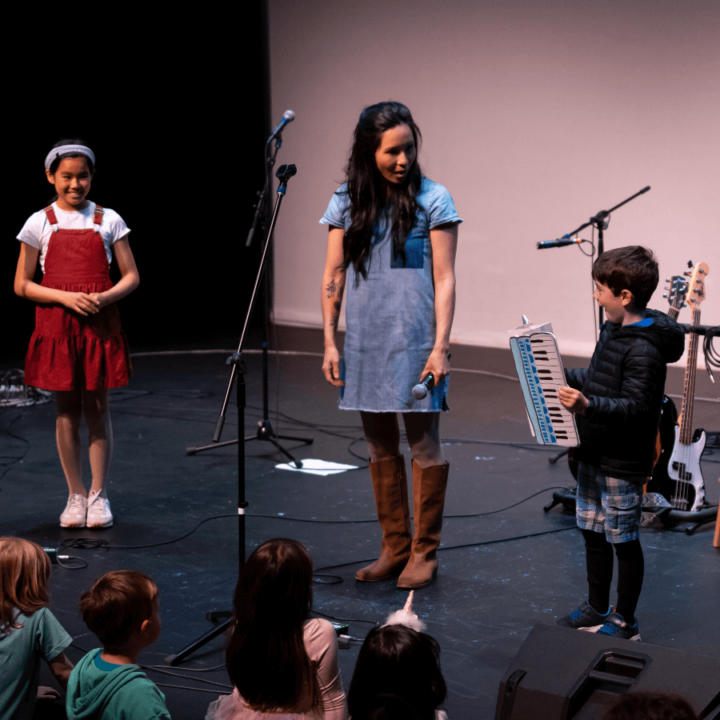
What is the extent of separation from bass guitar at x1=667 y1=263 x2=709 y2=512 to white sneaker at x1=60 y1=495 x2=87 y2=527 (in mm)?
2509

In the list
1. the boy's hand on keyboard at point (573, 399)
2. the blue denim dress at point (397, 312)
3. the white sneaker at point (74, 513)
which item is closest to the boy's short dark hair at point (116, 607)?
the boy's hand on keyboard at point (573, 399)

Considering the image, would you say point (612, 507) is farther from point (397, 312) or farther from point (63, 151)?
point (63, 151)

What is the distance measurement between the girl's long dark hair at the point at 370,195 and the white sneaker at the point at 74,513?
5.38 feet

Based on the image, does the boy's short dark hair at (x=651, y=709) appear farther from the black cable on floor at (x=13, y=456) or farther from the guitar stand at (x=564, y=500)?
the black cable on floor at (x=13, y=456)

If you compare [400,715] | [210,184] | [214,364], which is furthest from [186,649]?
[210,184]

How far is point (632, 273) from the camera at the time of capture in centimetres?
280

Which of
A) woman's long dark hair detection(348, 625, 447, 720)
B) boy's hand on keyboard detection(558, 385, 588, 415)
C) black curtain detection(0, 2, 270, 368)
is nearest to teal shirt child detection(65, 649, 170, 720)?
woman's long dark hair detection(348, 625, 447, 720)

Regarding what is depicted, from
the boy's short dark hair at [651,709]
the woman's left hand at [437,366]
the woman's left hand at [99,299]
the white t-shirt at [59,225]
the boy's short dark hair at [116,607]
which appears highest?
the white t-shirt at [59,225]

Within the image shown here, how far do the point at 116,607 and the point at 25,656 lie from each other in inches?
12.9

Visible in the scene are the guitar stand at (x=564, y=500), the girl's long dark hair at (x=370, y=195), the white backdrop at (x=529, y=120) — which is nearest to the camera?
the girl's long dark hair at (x=370, y=195)

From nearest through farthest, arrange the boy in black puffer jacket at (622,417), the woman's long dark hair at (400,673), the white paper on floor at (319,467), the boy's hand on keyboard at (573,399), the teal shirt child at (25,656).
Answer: the woman's long dark hair at (400,673) → the teal shirt child at (25,656) → the boy's hand on keyboard at (573,399) → the boy in black puffer jacket at (622,417) → the white paper on floor at (319,467)

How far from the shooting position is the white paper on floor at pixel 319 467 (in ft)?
15.9

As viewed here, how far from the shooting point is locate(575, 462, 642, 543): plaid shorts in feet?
9.41

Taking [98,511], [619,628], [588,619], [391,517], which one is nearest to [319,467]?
[98,511]
